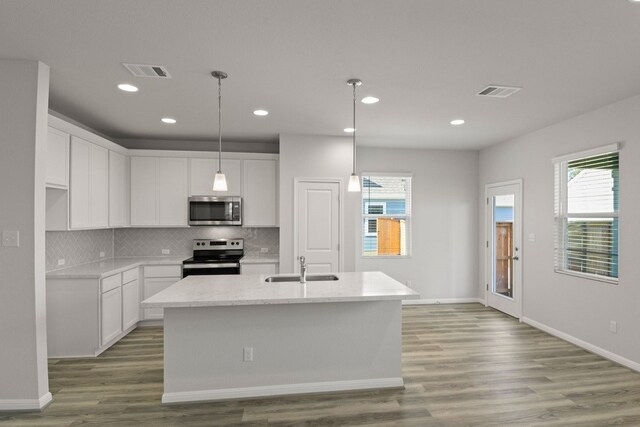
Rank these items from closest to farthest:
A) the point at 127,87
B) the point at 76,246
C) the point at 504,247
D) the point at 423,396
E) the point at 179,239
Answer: the point at 423,396, the point at 127,87, the point at 76,246, the point at 179,239, the point at 504,247

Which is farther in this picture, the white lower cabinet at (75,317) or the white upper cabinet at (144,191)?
the white upper cabinet at (144,191)

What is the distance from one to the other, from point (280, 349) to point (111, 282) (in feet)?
7.71

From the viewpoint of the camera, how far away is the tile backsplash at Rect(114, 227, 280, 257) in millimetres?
5320

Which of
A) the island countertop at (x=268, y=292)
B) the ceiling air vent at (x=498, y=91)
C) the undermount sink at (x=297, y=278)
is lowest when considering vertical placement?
the undermount sink at (x=297, y=278)

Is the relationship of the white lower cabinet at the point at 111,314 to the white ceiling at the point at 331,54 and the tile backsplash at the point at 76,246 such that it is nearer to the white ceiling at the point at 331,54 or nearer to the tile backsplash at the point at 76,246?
the tile backsplash at the point at 76,246

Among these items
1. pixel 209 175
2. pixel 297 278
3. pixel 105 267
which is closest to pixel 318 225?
pixel 297 278

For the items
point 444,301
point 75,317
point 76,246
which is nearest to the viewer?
point 75,317

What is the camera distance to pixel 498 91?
3.34m

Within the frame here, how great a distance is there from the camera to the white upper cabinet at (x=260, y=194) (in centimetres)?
527

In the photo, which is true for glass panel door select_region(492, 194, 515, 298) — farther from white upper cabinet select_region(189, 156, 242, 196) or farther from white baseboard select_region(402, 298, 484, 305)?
white upper cabinet select_region(189, 156, 242, 196)

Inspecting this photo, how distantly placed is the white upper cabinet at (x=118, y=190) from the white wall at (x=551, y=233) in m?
5.65

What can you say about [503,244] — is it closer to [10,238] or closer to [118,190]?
[118,190]

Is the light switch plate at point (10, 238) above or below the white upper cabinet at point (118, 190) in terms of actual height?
below

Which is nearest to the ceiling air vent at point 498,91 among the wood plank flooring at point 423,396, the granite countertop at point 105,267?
the wood plank flooring at point 423,396
